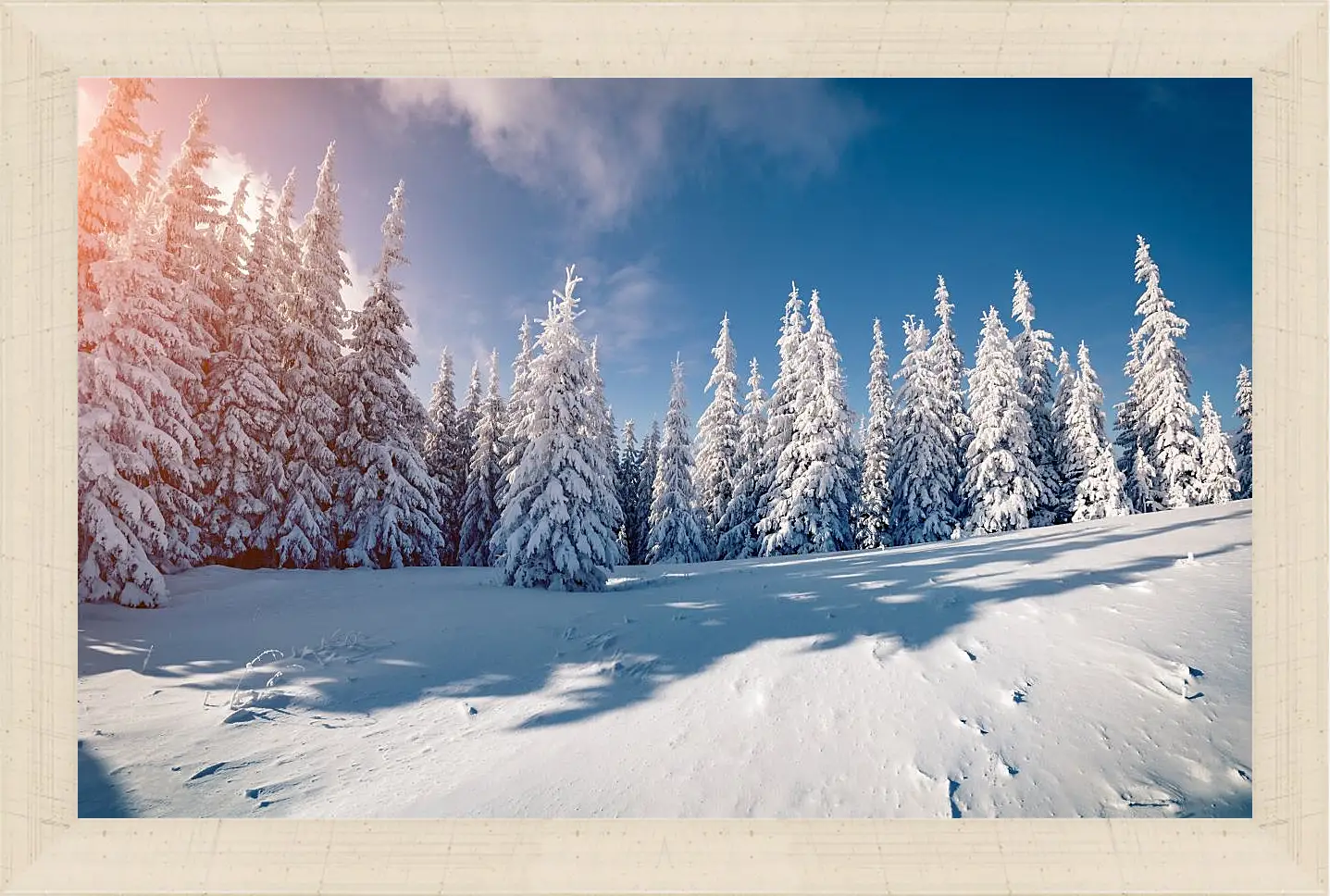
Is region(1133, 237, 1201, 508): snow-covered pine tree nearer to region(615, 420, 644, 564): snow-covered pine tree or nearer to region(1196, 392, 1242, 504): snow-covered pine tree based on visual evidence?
region(1196, 392, 1242, 504): snow-covered pine tree

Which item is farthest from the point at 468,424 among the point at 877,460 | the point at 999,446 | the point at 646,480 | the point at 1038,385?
the point at 1038,385

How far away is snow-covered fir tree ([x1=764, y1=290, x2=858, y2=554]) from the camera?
18.2 m

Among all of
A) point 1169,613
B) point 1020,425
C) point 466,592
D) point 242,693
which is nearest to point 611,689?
point 242,693

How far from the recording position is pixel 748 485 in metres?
22.1

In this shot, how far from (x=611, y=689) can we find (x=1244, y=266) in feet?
23.3

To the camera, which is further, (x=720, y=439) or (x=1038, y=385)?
(x=720, y=439)

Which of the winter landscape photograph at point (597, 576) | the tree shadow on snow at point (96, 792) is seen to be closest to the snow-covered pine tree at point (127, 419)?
the winter landscape photograph at point (597, 576)

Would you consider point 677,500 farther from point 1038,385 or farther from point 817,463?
point 1038,385

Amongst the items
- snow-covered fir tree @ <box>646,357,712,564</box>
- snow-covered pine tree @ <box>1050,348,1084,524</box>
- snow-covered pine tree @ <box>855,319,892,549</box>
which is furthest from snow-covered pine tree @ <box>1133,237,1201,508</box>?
snow-covered fir tree @ <box>646,357,712,564</box>

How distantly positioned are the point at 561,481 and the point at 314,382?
8671 mm

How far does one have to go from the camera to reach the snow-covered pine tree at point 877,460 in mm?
22547

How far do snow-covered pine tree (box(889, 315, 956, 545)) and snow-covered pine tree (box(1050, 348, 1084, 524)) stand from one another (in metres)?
4.73

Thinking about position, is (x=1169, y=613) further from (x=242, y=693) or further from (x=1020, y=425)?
(x=1020, y=425)

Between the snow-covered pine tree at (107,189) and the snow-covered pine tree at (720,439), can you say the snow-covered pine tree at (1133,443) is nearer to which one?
the snow-covered pine tree at (720,439)
